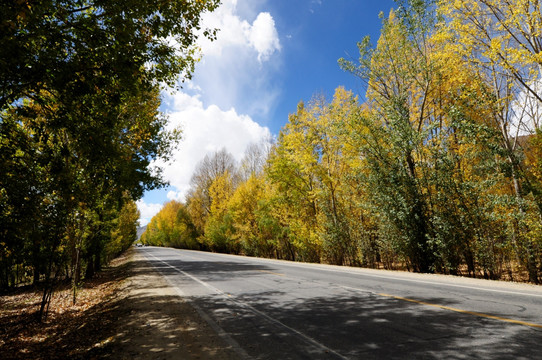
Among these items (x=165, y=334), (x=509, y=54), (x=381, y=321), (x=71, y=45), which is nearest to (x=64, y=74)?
(x=71, y=45)

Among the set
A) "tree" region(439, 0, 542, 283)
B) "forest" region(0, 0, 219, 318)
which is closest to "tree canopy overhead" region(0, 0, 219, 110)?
"forest" region(0, 0, 219, 318)

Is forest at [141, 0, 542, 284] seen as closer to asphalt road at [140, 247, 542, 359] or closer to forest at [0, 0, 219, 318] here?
asphalt road at [140, 247, 542, 359]

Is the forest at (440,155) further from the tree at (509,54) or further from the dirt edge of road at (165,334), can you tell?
the dirt edge of road at (165,334)

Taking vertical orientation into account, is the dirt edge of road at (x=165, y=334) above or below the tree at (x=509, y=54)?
below

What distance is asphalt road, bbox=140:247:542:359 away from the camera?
3.80 m

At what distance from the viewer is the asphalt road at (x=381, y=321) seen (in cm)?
380

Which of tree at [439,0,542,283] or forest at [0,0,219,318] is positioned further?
tree at [439,0,542,283]

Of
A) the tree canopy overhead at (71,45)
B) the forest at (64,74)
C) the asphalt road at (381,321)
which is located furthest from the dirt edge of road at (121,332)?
the tree canopy overhead at (71,45)

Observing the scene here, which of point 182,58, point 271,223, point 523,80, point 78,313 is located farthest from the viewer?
point 271,223

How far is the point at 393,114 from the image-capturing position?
13547mm

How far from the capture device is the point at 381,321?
500 cm

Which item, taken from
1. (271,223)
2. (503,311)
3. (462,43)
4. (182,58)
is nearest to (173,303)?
(182,58)

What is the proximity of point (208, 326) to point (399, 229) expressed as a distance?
36.2ft

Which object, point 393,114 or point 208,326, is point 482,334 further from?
point 393,114
